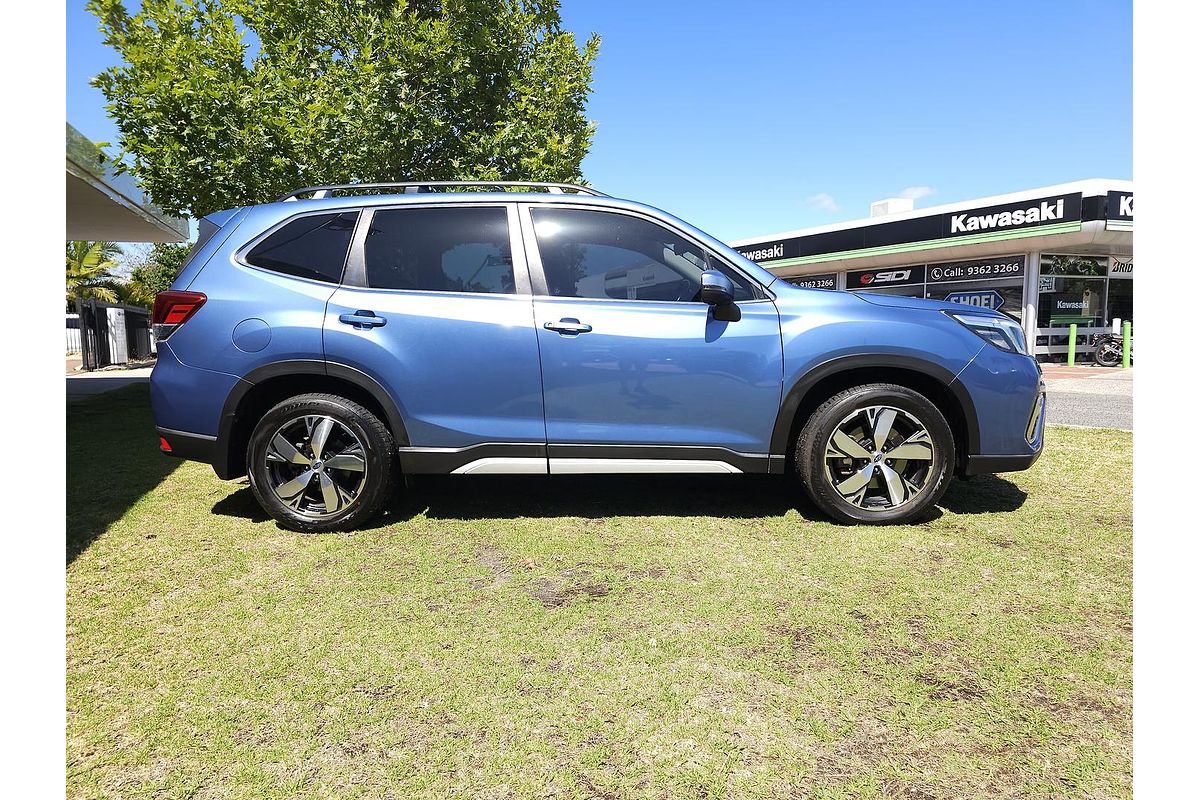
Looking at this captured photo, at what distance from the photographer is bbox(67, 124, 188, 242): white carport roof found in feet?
31.3

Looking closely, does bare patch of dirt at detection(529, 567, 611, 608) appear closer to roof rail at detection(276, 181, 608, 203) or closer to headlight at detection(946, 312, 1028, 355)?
roof rail at detection(276, 181, 608, 203)

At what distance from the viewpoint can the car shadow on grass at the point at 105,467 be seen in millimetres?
4148

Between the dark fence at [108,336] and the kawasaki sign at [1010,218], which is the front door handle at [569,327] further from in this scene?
the dark fence at [108,336]

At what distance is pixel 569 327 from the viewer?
375cm

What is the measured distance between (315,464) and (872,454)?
3.23 meters

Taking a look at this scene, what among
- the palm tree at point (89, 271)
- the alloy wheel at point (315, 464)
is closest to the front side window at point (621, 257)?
the alloy wheel at point (315, 464)

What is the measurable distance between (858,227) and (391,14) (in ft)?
53.0

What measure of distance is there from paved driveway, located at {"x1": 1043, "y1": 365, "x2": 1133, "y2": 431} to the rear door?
7.09m

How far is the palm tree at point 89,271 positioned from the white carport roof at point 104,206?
9.49m

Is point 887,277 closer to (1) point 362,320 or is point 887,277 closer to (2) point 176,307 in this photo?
(1) point 362,320

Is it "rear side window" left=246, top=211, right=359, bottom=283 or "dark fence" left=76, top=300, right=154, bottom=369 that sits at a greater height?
"dark fence" left=76, top=300, right=154, bottom=369

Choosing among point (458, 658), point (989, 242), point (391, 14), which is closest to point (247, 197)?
point (391, 14)

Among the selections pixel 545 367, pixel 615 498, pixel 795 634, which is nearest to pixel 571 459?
pixel 545 367

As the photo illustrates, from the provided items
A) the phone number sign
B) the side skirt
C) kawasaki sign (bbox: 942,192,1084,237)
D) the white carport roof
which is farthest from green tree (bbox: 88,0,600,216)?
the phone number sign
